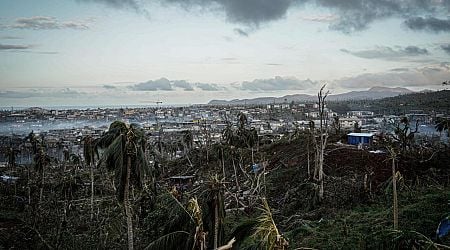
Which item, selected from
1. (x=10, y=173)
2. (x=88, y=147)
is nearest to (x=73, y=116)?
(x=10, y=173)

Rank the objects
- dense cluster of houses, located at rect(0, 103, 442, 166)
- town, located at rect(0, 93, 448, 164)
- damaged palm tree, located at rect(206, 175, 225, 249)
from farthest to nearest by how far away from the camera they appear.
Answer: town, located at rect(0, 93, 448, 164)
dense cluster of houses, located at rect(0, 103, 442, 166)
damaged palm tree, located at rect(206, 175, 225, 249)

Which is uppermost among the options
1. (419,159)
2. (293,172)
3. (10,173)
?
(419,159)

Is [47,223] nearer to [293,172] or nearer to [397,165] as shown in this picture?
[293,172]

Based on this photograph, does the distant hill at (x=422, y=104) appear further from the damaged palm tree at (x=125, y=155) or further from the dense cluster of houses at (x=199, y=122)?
the damaged palm tree at (x=125, y=155)

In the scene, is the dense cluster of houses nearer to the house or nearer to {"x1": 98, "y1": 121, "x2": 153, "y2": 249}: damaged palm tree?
the house

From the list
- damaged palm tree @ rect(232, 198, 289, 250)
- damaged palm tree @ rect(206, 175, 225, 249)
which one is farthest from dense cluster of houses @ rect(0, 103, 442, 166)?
damaged palm tree @ rect(232, 198, 289, 250)

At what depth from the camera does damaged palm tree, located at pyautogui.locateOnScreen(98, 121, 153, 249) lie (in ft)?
36.0

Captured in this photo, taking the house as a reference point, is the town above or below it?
below

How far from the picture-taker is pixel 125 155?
11266 mm

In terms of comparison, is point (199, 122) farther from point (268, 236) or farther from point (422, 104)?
point (268, 236)

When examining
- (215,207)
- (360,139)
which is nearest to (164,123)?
(360,139)

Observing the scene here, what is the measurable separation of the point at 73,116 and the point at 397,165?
6119 inches

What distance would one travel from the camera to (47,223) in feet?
68.9

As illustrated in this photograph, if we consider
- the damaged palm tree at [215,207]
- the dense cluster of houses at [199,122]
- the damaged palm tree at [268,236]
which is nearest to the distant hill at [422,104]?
the dense cluster of houses at [199,122]
